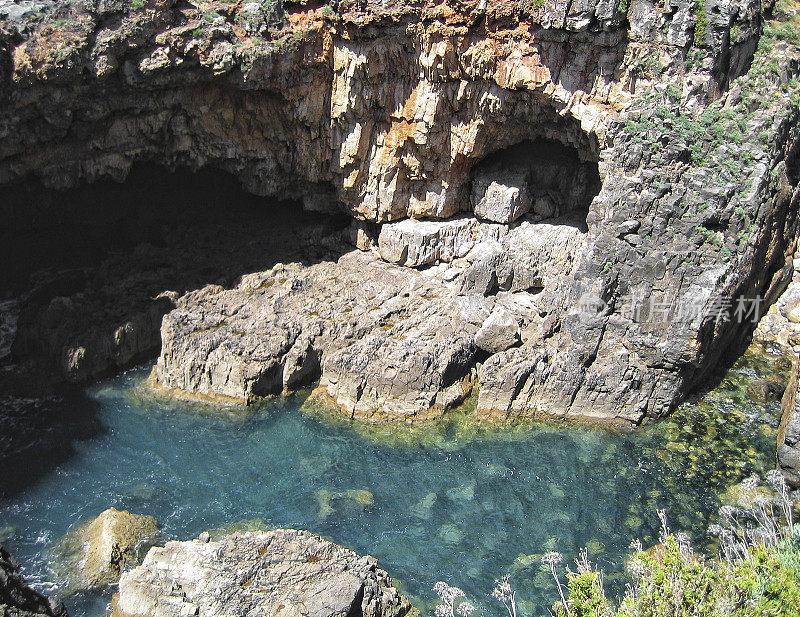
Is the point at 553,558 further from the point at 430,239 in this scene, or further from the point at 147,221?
the point at 147,221

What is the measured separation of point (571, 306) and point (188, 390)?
42.5 ft

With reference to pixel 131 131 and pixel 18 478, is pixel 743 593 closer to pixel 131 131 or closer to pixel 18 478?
pixel 18 478

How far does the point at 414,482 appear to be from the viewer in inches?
860

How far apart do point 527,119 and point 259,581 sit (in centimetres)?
1691

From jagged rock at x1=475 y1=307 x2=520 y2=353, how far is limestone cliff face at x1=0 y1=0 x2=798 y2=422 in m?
0.27

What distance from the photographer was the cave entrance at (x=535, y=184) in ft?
90.3

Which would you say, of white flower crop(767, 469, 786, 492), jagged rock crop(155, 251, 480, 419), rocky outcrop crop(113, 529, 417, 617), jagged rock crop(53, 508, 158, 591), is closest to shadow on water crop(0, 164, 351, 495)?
jagged rock crop(155, 251, 480, 419)

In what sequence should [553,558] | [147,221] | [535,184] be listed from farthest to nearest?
[147,221] → [535,184] → [553,558]

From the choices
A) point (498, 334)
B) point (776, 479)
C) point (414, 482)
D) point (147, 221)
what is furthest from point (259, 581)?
point (147, 221)

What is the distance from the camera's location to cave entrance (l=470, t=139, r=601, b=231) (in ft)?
Result: 90.3

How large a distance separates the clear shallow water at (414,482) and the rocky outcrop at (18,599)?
178 inches

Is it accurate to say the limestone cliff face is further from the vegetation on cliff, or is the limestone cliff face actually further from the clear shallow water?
the vegetation on cliff

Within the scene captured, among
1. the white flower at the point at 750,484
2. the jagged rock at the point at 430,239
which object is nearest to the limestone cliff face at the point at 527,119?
the jagged rock at the point at 430,239

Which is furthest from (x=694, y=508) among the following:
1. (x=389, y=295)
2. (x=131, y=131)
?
(x=131, y=131)
